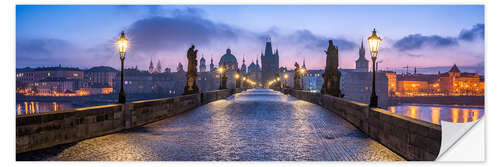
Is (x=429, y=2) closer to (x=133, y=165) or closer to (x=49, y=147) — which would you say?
(x=133, y=165)

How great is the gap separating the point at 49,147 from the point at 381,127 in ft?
26.1

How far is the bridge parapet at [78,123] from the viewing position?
7.53 meters

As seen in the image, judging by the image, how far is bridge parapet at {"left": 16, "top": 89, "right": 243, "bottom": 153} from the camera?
753 cm

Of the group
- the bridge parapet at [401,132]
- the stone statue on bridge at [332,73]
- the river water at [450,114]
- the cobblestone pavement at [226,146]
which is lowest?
the river water at [450,114]

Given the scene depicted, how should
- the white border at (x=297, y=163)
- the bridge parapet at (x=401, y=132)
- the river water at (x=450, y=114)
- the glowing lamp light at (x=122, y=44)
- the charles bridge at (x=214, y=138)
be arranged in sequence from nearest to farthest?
the bridge parapet at (x=401, y=132)
the white border at (x=297, y=163)
the charles bridge at (x=214, y=138)
the glowing lamp light at (x=122, y=44)
the river water at (x=450, y=114)

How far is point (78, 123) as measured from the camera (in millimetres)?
9109

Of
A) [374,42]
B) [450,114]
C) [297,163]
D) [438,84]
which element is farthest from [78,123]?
[438,84]

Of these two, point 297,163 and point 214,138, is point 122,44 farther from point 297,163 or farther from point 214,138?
point 297,163

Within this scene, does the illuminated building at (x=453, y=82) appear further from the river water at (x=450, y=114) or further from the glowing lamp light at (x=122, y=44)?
the glowing lamp light at (x=122, y=44)

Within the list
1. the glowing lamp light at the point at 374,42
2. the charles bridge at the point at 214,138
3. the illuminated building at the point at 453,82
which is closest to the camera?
the charles bridge at the point at 214,138

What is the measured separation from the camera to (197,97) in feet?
79.3

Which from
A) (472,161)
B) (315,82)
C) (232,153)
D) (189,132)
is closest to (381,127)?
(472,161)

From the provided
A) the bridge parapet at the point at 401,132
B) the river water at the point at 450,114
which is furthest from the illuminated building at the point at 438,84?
the bridge parapet at the point at 401,132
